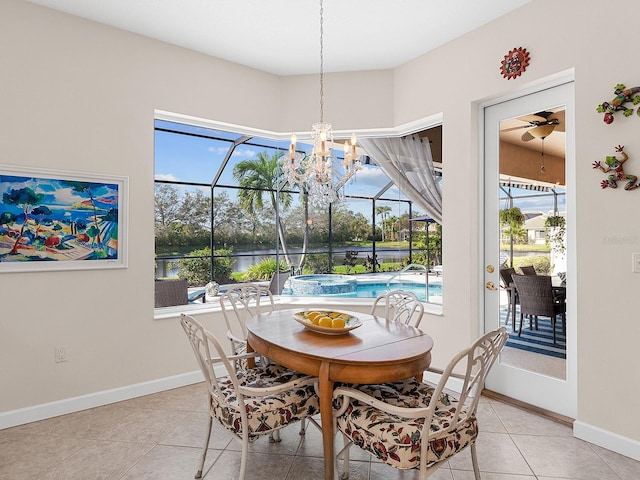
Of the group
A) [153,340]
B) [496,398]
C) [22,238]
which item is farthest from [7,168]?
[496,398]

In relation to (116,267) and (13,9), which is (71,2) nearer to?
(13,9)

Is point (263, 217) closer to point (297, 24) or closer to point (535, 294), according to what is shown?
point (297, 24)

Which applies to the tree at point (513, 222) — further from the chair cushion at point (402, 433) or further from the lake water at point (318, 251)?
the chair cushion at point (402, 433)

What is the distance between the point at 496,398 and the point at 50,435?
3.31 meters

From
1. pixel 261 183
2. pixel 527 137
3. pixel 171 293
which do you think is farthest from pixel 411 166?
pixel 171 293

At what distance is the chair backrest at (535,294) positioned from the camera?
297cm

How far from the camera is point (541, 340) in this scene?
117 inches

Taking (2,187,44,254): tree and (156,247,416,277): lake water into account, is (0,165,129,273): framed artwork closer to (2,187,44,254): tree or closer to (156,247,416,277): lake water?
(2,187,44,254): tree

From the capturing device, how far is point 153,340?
3.44 m

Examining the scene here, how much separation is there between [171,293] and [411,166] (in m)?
2.78

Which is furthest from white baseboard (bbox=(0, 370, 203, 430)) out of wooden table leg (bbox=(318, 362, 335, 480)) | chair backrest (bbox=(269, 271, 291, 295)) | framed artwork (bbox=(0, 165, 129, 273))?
wooden table leg (bbox=(318, 362, 335, 480))

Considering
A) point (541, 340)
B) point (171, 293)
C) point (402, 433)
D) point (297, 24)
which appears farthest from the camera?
point (171, 293)

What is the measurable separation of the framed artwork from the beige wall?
85 mm

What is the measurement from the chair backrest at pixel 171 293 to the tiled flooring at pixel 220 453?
3.57 ft
